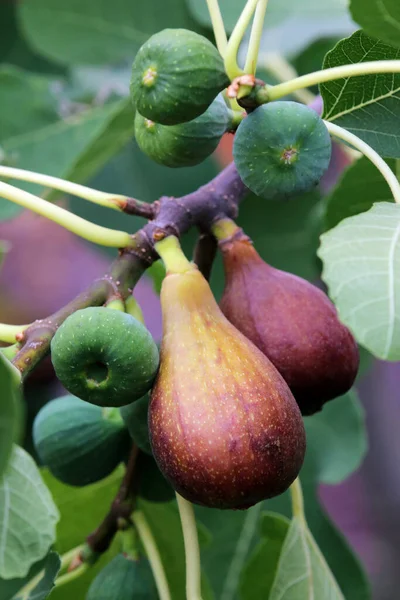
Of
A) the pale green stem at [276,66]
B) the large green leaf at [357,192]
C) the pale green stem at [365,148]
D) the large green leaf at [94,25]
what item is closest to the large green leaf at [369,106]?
the pale green stem at [365,148]

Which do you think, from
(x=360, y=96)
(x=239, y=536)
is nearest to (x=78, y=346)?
(x=360, y=96)

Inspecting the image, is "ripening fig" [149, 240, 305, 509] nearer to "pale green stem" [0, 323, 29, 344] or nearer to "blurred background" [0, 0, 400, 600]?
"pale green stem" [0, 323, 29, 344]

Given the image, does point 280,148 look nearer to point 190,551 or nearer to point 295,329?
point 295,329

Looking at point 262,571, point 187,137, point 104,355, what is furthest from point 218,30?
point 262,571

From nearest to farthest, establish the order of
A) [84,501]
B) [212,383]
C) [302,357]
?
[212,383]
[302,357]
[84,501]

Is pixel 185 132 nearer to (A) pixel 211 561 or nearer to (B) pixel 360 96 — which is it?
(B) pixel 360 96
